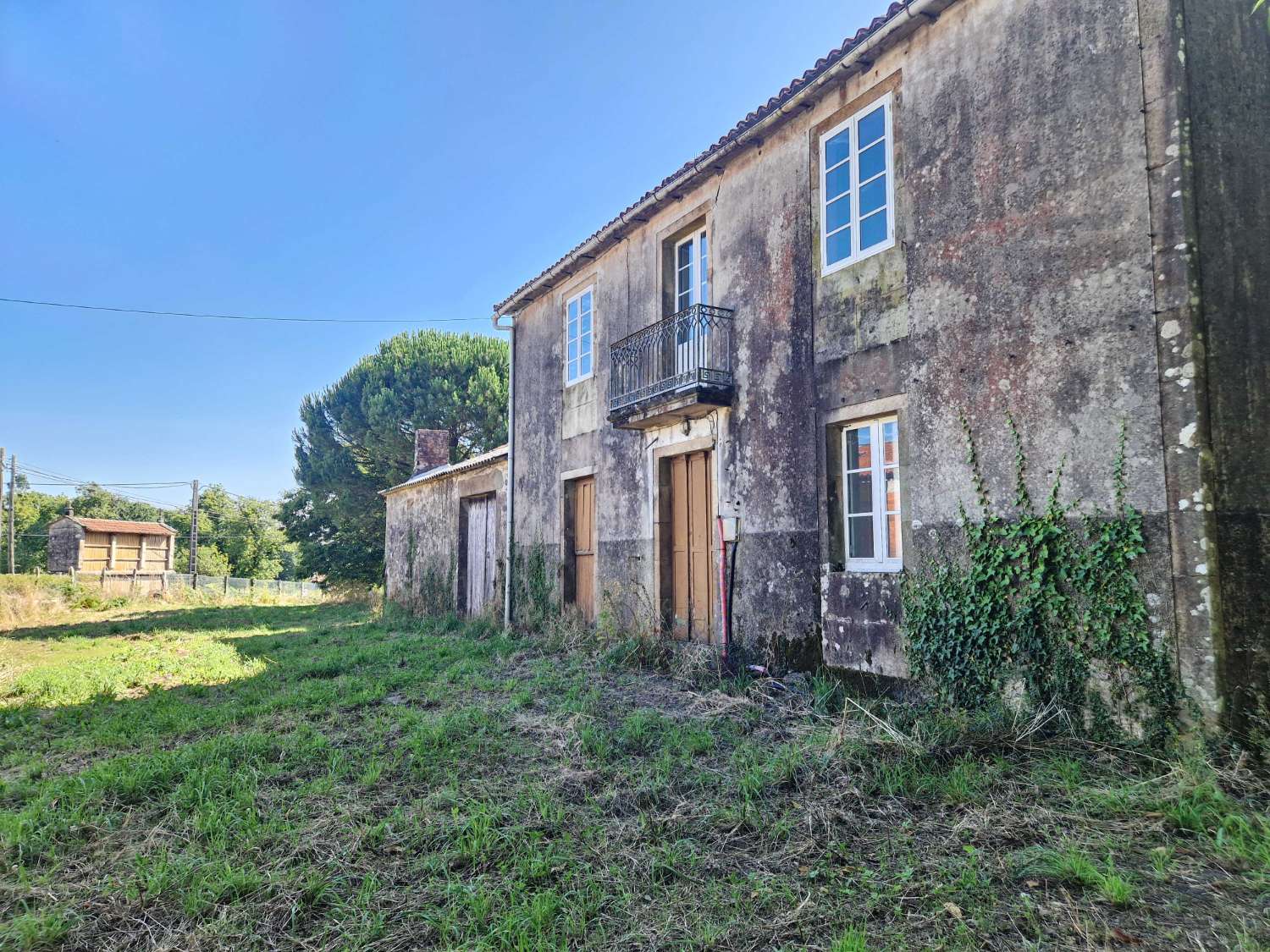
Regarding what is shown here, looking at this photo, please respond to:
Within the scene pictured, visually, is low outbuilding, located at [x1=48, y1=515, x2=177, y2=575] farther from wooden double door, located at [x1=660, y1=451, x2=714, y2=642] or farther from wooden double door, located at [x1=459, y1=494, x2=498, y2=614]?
wooden double door, located at [x1=660, y1=451, x2=714, y2=642]

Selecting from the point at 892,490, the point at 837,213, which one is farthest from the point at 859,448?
the point at 837,213

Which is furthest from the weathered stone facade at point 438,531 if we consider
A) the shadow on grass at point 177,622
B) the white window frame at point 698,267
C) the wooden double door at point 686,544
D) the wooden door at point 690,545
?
the white window frame at point 698,267

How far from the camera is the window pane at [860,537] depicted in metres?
6.79

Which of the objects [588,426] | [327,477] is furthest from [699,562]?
[327,477]

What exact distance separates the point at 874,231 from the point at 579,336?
5.97 metres

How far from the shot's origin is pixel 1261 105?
526cm

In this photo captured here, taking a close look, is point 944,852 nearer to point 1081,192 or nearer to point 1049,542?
point 1049,542

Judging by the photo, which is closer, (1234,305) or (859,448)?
(1234,305)

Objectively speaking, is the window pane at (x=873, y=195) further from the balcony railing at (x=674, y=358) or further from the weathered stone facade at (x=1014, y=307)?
the balcony railing at (x=674, y=358)

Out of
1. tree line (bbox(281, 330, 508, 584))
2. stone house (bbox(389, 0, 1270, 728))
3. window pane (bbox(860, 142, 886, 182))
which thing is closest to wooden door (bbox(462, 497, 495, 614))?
stone house (bbox(389, 0, 1270, 728))

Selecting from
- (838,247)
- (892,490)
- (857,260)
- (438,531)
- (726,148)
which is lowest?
(438,531)

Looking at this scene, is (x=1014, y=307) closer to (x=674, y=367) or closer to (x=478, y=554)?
(x=674, y=367)

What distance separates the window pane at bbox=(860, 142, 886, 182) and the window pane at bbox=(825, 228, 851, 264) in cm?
54

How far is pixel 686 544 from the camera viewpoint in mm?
9297
